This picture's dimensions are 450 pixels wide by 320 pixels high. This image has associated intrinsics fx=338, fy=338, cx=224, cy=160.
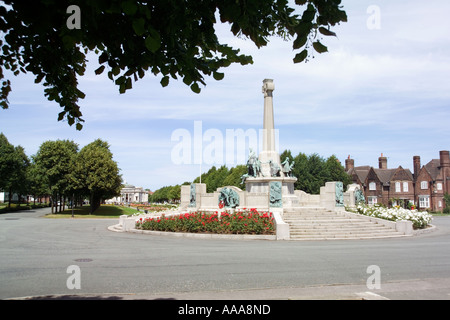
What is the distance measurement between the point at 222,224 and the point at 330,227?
6048 mm

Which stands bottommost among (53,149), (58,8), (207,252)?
(207,252)

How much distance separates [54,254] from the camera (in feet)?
37.2

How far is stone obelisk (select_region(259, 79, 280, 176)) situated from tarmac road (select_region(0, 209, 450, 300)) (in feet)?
48.4

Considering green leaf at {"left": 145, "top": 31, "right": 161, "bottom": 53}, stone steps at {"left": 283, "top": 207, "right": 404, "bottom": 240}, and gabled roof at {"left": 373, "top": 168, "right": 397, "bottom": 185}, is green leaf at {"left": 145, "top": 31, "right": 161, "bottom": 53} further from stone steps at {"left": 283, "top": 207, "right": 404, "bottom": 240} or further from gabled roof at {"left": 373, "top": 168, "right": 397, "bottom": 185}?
gabled roof at {"left": 373, "top": 168, "right": 397, "bottom": 185}

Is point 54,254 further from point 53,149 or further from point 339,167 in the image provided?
point 339,167

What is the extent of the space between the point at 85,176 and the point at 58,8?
45.6 meters

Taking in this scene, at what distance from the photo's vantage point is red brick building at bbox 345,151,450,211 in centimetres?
6028

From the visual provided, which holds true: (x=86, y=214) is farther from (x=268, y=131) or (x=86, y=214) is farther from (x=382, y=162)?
(x=382, y=162)

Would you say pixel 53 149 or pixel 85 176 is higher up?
pixel 53 149

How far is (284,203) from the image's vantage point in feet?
82.2

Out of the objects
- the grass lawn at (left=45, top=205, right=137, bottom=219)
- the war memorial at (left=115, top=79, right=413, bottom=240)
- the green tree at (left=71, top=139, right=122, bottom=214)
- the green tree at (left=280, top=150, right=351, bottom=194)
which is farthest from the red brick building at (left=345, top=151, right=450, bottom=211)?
the green tree at (left=71, top=139, right=122, bottom=214)
